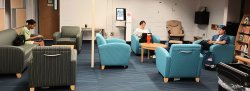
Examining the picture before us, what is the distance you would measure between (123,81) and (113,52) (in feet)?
3.35

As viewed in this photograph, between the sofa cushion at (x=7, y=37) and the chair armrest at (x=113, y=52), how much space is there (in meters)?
1.98

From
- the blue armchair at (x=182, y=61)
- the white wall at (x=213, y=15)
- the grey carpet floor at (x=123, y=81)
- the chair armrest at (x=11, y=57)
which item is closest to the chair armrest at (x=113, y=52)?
the grey carpet floor at (x=123, y=81)

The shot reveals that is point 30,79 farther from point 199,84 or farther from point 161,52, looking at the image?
point 199,84

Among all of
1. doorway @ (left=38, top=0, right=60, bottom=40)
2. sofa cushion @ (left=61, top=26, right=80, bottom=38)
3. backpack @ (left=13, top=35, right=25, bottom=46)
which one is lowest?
backpack @ (left=13, top=35, right=25, bottom=46)

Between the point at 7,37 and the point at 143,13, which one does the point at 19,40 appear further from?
the point at 143,13

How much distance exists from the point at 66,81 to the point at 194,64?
7.92 feet

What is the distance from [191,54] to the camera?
5504 millimetres

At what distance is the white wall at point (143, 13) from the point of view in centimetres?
1064

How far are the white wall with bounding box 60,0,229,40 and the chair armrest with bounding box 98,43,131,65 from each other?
4509mm

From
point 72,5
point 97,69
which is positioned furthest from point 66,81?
point 72,5

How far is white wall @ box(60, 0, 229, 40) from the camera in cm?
1064

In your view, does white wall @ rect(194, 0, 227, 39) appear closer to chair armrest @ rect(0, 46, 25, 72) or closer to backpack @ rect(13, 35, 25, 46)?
backpack @ rect(13, 35, 25, 46)

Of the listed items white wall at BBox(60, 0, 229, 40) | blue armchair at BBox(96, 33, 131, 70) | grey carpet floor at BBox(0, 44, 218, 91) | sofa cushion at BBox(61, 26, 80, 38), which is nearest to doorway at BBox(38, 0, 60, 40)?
white wall at BBox(60, 0, 229, 40)

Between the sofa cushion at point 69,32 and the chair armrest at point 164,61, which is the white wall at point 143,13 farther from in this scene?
the chair armrest at point 164,61
